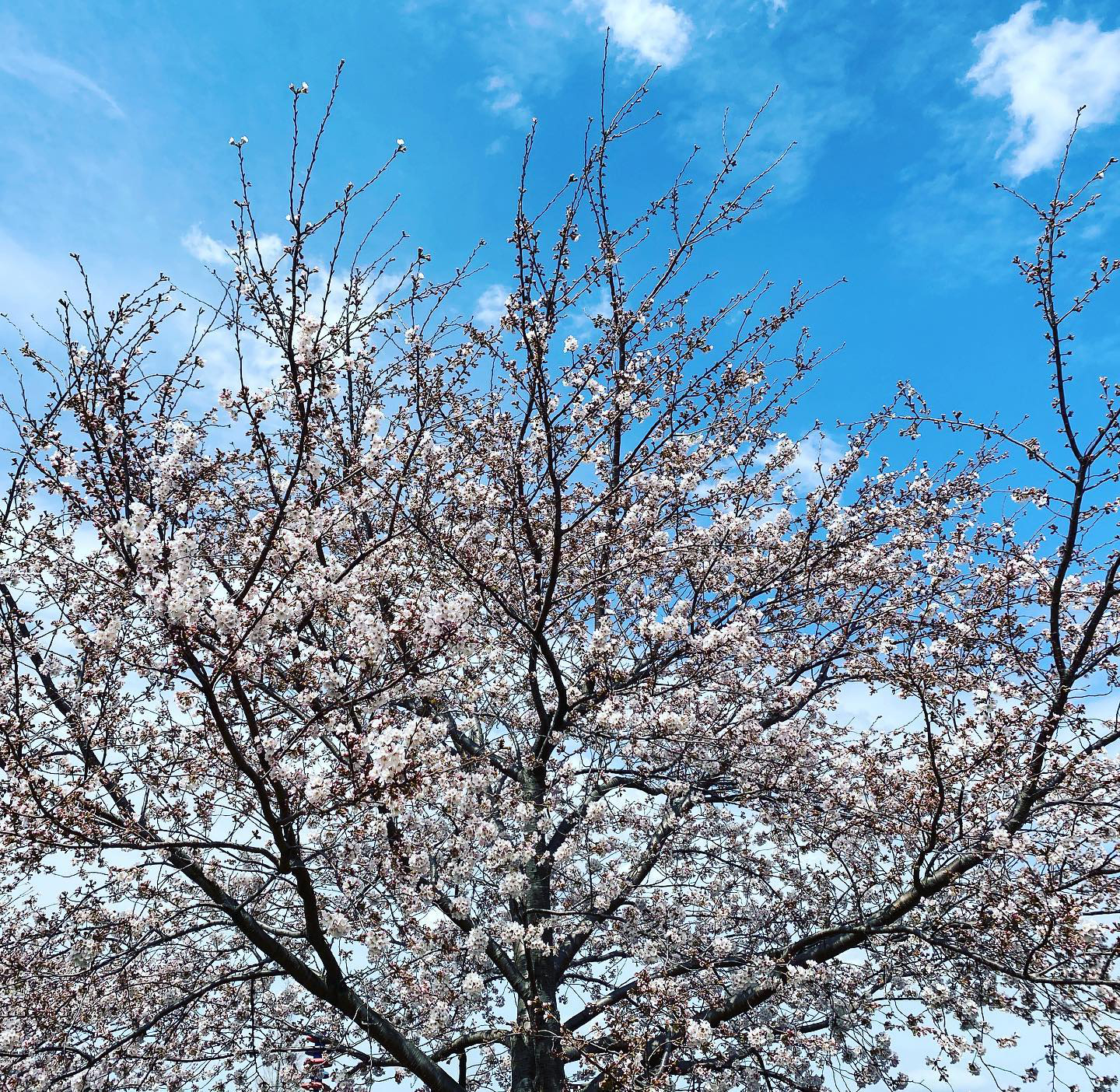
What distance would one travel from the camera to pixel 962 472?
1305cm

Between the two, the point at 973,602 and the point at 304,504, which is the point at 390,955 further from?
the point at 973,602

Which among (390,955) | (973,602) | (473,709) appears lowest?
(390,955)

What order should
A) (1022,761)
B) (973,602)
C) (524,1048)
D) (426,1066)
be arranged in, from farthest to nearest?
(973,602) → (524,1048) → (426,1066) → (1022,761)

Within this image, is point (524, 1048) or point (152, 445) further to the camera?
point (524, 1048)

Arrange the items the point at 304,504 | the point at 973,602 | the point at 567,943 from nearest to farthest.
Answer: the point at 304,504, the point at 567,943, the point at 973,602

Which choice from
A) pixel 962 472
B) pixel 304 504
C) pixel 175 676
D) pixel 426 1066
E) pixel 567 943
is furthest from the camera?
pixel 962 472

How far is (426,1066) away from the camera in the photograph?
8.47 metres

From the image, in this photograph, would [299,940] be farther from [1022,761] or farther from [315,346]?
[1022,761]

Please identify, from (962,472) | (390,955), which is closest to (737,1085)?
(390,955)

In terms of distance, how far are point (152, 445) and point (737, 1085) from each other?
930cm

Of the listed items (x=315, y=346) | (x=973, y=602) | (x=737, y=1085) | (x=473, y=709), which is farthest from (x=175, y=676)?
(x=973, y=602)

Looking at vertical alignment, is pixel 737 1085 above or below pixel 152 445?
below

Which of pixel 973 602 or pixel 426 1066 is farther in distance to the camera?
pixel 973 602

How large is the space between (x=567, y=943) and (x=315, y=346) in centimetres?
744
